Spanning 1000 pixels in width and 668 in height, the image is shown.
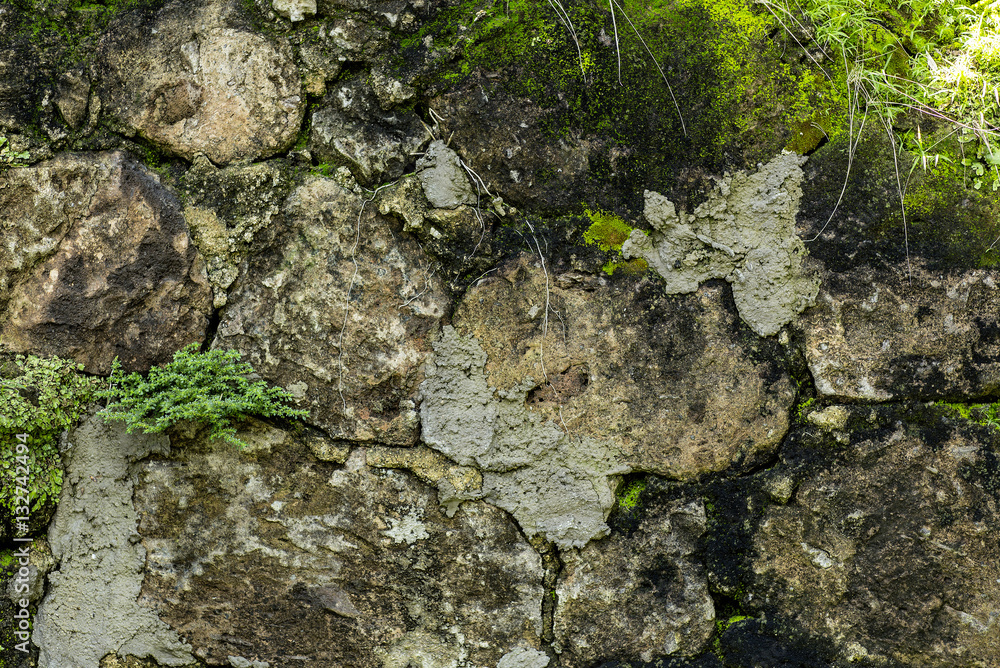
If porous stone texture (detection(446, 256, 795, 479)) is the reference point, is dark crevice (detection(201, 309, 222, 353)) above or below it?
below

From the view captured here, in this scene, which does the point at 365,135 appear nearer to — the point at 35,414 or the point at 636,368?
the point at 636,368

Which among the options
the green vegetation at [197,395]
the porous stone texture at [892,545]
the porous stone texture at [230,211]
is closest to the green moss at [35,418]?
the green vegetation at [197,395]

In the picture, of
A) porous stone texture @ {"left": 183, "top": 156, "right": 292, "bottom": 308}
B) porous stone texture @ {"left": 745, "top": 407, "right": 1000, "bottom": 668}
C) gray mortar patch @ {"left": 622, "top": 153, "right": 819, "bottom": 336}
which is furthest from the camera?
porous stone texture @ {"left": 183, "top": 156, "right": 292, "bottom": 308}

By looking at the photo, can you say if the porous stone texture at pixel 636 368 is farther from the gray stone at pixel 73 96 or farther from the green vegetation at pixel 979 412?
the gray stone at pixel 73 96

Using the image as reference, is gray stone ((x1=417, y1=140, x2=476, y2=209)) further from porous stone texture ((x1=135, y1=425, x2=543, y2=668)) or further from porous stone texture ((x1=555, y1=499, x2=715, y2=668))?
porous stone texture ((x1=555, y1=499, x2=715, y2=668))

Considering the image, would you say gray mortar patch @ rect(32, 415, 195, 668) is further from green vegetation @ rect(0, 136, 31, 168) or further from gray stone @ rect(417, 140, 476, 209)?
gray stone @ rect(417, 140, 476, 209)

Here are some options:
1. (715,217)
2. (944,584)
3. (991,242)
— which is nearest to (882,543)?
(944,584)

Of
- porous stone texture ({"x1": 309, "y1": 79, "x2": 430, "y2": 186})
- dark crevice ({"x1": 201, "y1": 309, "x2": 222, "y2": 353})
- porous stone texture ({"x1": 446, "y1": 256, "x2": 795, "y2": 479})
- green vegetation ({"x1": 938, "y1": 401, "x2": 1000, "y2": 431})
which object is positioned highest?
porous stone texture ({"x1": 309, "y1": 79, "x2": 430, "y2": 186})

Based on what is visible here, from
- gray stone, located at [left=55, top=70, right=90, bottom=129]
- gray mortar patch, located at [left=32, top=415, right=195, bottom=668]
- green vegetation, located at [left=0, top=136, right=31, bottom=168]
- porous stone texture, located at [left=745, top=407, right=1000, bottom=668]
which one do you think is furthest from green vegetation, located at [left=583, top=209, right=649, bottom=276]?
green vegetation, located at [left=0, top=136, right=31, bottom=168]

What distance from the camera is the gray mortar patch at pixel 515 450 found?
1837mm

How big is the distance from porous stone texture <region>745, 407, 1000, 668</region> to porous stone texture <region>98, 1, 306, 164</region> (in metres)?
1.66

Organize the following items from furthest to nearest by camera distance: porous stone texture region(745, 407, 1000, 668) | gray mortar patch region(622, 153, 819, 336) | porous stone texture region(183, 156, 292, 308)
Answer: porous stone texture region(183, 156, 292, 308) → gray mortar patch region(622, 153, 819, 336) → porous stone texture region(745, 407, 1000, 668)

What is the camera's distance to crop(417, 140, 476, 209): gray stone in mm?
1871

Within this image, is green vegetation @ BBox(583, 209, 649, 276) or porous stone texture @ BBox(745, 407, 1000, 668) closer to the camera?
porous stone texture @ BBox(745, 407, 1000, 668)
